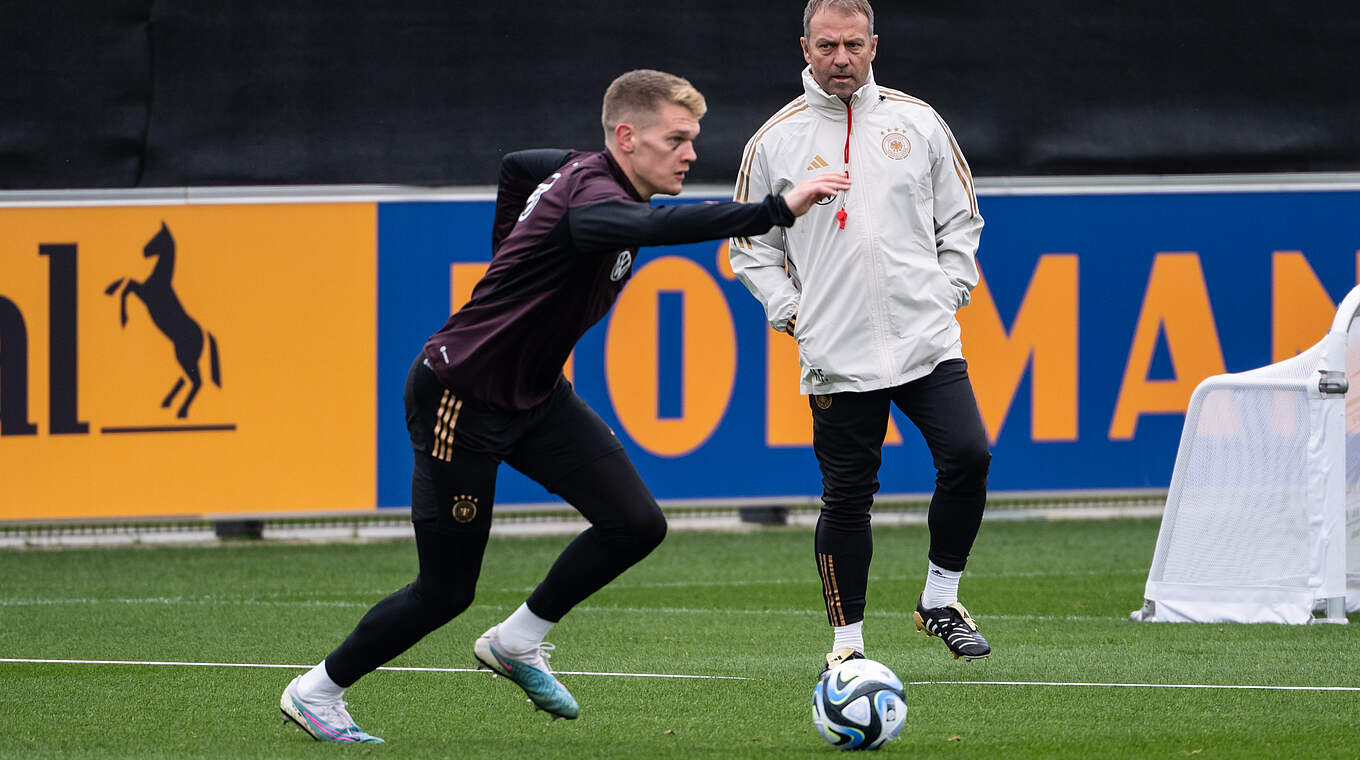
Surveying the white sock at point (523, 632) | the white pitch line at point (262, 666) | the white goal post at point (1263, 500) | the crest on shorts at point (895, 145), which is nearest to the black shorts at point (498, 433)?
the white sock at point (523, 632)

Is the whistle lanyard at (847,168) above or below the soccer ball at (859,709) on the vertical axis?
above

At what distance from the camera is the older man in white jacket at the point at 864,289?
6047 millimetres

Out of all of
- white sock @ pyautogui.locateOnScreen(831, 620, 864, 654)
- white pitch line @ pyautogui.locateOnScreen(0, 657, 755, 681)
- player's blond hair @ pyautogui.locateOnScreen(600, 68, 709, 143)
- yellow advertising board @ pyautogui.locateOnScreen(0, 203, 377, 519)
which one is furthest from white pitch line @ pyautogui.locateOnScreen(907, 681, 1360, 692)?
yellow advertising board @ pyautogui.locateOnScreen(0, 203, 377, 519)

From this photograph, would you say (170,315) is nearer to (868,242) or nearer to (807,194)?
(868,242)

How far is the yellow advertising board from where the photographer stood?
1027 cm

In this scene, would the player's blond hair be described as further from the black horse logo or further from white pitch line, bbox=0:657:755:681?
the black horse logo

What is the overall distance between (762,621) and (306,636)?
1.90 metres

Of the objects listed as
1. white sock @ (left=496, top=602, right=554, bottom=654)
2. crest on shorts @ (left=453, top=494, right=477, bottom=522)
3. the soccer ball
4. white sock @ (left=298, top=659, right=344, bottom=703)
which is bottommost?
white sock @ (left=298, top=659, right=344, bottom=703)

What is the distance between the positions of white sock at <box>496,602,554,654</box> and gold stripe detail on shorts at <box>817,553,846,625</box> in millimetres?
1029

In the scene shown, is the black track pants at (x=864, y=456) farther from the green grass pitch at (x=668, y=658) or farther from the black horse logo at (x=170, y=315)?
the black horse logo at (x=170, y=315)

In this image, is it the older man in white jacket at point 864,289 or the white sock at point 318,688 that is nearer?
the white sock at point 318,688

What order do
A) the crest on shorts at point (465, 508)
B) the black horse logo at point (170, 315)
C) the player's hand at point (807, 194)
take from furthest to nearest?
the black horse logo at point (170, 315) → the crest on shorts at point (465, 508) → the player's hand at point (807, 194)

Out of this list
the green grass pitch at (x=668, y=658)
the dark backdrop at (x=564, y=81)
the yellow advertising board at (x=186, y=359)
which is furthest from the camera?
the dark backdrop at (x=564, y=81)

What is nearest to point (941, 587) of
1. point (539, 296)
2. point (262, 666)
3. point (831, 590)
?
point (831, 590)
